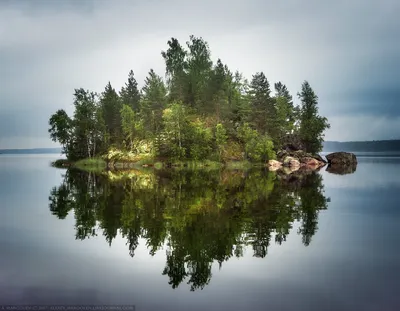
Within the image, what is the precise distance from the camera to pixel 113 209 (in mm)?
27312

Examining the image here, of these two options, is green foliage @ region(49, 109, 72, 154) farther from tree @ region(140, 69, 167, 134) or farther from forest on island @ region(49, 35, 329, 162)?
tree @ region(140, 69, 167, 134)

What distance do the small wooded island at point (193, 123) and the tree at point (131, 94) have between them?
0.55 metres

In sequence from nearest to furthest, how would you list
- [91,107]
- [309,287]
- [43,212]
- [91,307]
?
[91,307]
[309,287]
[43,212]
[91,107]

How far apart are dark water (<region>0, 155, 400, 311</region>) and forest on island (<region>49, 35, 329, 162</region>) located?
66029mm

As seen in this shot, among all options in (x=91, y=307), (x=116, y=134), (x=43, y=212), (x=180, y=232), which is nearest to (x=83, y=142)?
(x=116, y=134)

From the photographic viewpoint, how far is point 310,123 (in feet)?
379

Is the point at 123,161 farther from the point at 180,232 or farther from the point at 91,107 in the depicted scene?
the point at 180,232

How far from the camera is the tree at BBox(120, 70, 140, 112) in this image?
12469 cm

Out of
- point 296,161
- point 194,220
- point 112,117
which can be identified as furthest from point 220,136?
point 194,220

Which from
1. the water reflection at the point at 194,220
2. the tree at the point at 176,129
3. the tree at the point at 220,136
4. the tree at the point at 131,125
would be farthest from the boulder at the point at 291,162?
the water reflection at the point at 194,220

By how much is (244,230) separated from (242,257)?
4.88 metres

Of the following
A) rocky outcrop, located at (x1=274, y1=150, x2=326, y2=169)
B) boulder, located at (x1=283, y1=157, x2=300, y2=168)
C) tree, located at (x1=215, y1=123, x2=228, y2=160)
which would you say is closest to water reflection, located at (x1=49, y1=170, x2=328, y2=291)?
tree, located at (x1=215, y1=123, x2=228, y2=160)

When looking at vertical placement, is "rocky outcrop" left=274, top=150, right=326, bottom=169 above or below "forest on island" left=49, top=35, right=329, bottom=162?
below

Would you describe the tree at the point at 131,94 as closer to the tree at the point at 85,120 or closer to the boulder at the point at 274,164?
the tree at the point at 85,120
